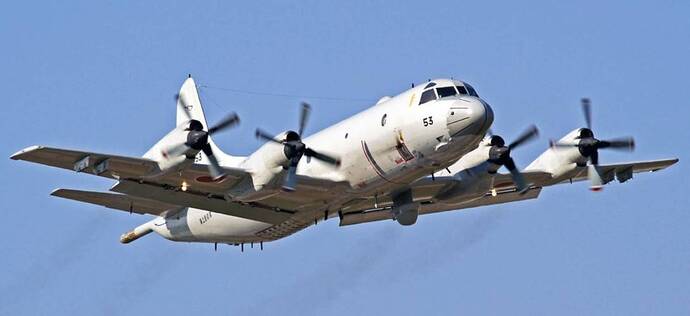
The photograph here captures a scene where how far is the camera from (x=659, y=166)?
138 feet

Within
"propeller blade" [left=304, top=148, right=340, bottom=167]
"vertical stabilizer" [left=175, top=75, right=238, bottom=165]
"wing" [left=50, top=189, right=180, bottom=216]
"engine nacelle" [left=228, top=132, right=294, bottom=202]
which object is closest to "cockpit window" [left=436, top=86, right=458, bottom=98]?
"propeller blade" [left=304, top=148, right=340, bottom=167]

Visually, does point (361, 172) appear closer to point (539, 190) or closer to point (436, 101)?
point (436, 101)

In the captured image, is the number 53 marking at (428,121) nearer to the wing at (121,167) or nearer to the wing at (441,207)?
the wing at (121,167)

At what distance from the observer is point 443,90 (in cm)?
3588

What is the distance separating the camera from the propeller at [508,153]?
128 ft

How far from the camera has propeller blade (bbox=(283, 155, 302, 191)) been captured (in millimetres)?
35969

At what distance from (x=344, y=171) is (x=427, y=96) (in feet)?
10.4

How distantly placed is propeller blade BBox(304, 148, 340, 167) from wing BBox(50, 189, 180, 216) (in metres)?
5.73

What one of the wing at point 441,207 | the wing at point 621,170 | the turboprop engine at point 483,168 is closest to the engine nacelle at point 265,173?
the wing at point 441,207

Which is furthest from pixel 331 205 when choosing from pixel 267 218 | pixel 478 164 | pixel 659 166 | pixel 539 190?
pixel 659 166

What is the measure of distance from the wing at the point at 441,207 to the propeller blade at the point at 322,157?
375 centimetres

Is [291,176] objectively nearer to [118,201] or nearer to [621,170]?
[118,201]

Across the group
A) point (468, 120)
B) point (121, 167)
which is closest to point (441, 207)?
point (468, 120)

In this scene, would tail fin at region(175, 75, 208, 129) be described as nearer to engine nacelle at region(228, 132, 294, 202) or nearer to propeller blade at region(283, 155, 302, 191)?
engine nacelle at region(228, 132, 294, 202)
